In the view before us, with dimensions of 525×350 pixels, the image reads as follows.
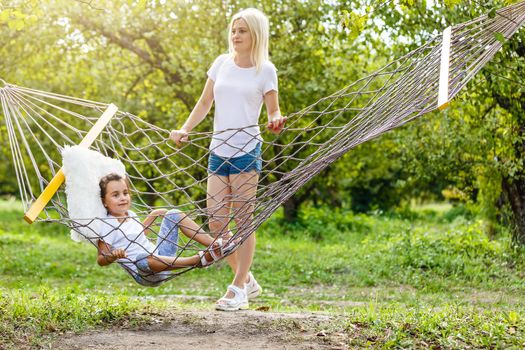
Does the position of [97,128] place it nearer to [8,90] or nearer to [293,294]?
[8,90]

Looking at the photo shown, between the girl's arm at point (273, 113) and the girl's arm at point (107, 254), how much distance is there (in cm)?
91

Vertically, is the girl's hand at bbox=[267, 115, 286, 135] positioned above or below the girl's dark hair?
above

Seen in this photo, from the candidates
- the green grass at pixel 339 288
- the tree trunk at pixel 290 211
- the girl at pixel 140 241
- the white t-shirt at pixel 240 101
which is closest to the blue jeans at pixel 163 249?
the girl at pixel 140 241

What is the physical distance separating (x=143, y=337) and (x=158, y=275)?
0.29 m

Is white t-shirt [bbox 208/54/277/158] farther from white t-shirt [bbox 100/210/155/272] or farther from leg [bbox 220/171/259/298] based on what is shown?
white t-shirt [bbox 100/210/155/272]

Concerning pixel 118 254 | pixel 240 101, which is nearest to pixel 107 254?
pixel 118 254

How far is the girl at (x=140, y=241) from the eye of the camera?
3.47m

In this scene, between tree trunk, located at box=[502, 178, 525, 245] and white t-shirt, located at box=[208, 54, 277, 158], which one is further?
tree trunk, located at box=[502, 178, 525, 245]

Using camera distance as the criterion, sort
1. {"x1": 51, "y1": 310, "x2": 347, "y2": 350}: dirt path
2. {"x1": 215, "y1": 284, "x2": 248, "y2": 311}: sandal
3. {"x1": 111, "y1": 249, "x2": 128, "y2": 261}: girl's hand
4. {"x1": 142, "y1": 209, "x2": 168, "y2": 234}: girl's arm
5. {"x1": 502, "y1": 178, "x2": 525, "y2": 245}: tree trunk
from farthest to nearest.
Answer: {"x1": 502, "y1": 178, "x2": 525, "y2": 245}: tree trunk → {"x1": 215, "y1": 284, "x2": 248, "y2": 311}: sandal → {"x1": 142, "y1": 209, "x2": 168, "y2": 234}: girl's arm → {"x1": 111, "y1": 249, "x2": 128, "y2": 261}: girl's hand → {"x1": 51, "y1": 310, "x2": 347, "y2": 350}: dirt path

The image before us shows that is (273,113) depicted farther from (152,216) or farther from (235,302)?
(235,302)

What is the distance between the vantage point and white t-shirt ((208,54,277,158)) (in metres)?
3.79

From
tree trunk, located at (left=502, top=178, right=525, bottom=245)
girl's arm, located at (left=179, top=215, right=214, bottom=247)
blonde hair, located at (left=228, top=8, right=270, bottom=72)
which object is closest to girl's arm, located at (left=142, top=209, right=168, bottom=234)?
girl's arm, located at (left=179, top=215, right=214, bottom=247)

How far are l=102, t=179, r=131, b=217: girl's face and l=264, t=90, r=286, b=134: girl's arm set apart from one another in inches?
30.2

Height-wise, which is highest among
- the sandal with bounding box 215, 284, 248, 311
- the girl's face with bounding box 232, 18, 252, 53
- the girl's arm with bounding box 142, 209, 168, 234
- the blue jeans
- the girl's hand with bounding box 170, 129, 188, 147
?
the girl's face with bounding box 232, 18, 252, 53
